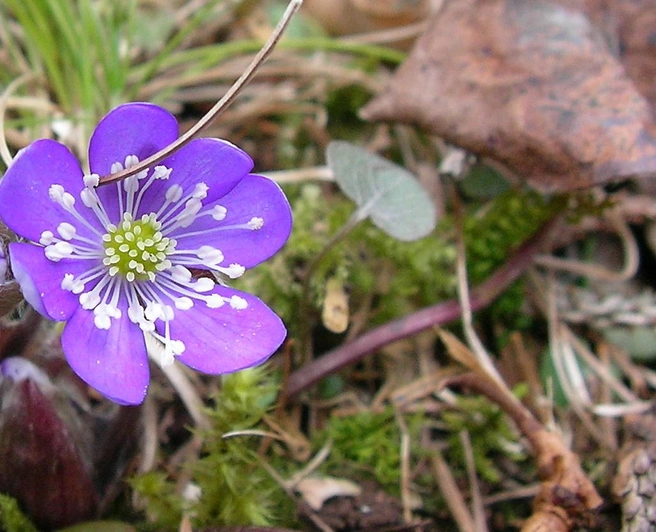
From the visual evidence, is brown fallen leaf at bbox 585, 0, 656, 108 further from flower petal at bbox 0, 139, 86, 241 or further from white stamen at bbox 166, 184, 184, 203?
flower petal at bbox 0, 139, 86, 241

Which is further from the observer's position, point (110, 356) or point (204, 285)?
point (204, 285)

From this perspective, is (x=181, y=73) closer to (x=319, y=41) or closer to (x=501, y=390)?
(x=319, y=41)

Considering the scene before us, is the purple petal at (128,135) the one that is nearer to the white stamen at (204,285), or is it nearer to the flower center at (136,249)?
the flower center at (136,249)

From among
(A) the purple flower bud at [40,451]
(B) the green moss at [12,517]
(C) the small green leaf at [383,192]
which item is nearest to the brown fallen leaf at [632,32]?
(C) the small green leaf at [383,192]

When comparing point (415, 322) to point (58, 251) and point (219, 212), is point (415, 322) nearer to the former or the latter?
point (219, 212)

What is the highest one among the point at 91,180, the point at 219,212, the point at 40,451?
the point at 91,180

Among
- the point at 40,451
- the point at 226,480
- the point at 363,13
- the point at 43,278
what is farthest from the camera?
the point at 363,13

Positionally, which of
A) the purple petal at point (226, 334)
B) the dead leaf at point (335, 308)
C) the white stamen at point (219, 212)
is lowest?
the dead leaf at point (335, 308)

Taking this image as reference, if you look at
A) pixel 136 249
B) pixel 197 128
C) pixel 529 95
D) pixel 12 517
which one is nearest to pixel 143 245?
pixel 136 249
